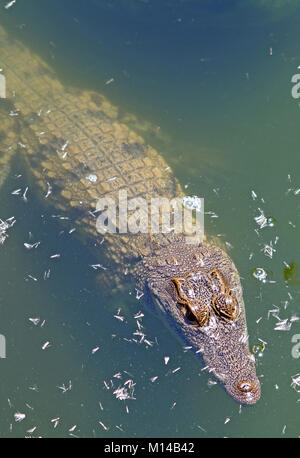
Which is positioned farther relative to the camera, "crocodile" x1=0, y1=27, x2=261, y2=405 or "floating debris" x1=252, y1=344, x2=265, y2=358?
"floating debris" x1=252, y1=344, x2=265, y2=358

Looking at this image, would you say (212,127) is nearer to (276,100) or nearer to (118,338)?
(276,100)

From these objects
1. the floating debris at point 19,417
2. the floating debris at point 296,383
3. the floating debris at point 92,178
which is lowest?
the floating debris at point 19,417

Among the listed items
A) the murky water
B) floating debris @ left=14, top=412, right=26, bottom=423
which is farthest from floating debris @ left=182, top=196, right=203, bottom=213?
floating debris @ left=14, top=412, right=26, bottom=423

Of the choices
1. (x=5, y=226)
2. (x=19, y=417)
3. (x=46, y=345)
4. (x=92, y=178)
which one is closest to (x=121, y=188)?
(x=92, y=178)

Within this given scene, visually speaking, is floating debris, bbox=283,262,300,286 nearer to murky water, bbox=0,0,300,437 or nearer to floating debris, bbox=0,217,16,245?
murky water, bbox=0,0,300,437

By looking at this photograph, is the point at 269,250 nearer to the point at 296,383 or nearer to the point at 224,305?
the point at 224,305

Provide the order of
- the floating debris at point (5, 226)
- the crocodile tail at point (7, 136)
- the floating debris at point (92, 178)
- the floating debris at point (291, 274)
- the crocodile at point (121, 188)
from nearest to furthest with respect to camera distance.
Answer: the crocodile at point (121, 188)
the floating debris at point (291, 274)
the floating debris at point (92, 178)
the floating debris at point (5, 226)
the crocodile tail at point (7, 136)

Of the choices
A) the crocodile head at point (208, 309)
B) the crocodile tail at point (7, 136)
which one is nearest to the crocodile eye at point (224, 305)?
the crocodile head at point (208, 309)

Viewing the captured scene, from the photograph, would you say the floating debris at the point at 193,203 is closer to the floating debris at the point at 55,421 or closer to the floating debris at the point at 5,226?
the floating debris at the point at 5,226
